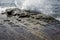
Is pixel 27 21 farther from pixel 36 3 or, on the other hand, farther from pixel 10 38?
pixel 36 3

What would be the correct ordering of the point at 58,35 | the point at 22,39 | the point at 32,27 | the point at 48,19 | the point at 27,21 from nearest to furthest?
1. the point at 22,39
2. the point at 58,35
3. the point at 32,27
4. the point at 27,21
5. the point at 48,19

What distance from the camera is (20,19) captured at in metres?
11.2

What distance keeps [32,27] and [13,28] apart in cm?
103

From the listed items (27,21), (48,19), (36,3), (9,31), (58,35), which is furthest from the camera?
(36,3)

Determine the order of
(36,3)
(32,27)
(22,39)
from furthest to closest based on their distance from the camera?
1. (36,3)
2. (32,27)
3. (22,39)

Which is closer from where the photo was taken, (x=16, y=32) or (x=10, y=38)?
(x=10, y=38)

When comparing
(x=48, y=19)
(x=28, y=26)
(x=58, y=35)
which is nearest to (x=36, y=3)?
(x=48, y=19)

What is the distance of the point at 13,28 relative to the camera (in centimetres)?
924

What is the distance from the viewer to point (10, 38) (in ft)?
24.9

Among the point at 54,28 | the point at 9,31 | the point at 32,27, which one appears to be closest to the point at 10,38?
the point at 9,31

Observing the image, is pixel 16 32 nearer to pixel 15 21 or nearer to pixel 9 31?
pixel 9 31

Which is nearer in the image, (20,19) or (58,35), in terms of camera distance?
(58,35)

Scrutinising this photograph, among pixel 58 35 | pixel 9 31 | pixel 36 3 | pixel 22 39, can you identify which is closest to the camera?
pixel 22 39

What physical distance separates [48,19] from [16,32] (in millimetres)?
3463
